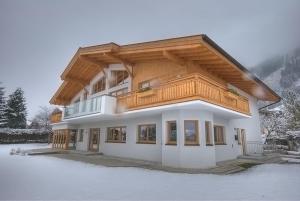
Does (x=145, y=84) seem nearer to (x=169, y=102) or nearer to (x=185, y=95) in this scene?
(x=169, y=102)

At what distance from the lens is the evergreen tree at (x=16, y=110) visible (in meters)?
43.2

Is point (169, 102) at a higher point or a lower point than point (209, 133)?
higher

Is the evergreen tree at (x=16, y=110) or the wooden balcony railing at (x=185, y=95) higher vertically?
the evergreen tree at (x=16, y=110)

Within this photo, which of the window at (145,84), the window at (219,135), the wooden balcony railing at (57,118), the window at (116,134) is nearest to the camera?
the window at (219,135)

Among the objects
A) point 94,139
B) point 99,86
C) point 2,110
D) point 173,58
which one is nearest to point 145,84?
point 173,58

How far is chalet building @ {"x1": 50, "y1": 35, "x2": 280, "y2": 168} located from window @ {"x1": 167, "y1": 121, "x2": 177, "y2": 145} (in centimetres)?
2

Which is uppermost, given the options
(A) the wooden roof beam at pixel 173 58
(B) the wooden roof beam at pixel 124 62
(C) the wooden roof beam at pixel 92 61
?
(C) the wooden roof beam at pixel 92 61

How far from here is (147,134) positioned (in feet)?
48.0

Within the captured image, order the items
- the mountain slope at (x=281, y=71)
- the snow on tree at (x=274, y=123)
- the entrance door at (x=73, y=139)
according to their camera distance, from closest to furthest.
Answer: the entrance door at (x=73, y=139)
the snow on tree at (x=274, y=123)
the mountain slope at (x=281, y=71)

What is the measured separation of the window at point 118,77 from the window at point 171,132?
22.7 ft

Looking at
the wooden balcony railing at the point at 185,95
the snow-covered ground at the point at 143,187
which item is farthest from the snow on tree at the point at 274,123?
the snow-covered ground at the point at 143,187

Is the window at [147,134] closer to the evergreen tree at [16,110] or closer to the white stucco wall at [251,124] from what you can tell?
the white stucco wall at [251,124]

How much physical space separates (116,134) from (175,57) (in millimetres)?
8588
